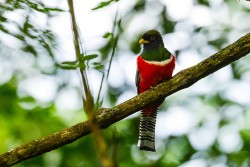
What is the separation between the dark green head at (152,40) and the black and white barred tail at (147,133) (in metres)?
0.60

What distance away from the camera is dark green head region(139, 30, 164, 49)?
4852 millimetres

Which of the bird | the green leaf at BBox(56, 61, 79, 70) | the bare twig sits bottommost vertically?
the bird

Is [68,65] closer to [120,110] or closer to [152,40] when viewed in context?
[120,110]

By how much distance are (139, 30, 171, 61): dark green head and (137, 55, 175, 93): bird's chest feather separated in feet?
0.24

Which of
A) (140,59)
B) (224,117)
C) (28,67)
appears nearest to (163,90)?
(140,59)

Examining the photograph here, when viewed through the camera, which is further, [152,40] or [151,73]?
[152,40]

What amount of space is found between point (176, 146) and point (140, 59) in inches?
83.1

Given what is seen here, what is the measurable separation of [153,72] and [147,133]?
0.53 metres

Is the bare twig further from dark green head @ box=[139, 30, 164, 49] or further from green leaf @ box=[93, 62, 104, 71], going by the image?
dark green head @ box=[139, 30, 164, 49]

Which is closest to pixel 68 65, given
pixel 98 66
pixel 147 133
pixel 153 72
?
pixel 98 66

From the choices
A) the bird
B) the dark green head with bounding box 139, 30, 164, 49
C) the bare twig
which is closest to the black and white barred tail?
the bird

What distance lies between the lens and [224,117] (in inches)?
275

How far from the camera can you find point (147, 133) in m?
4.60

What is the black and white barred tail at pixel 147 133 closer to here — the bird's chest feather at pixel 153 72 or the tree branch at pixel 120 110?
the bird's chest feather at pixel 153 72
